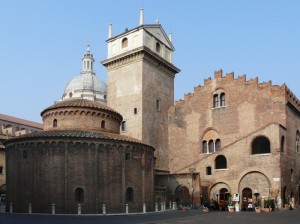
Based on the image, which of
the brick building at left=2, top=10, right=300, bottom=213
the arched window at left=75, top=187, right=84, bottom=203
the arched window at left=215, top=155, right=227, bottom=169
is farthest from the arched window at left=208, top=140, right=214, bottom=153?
the arched window at left=75, top=187, right=84, bottom=203

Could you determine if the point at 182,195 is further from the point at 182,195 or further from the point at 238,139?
the point at 238,139

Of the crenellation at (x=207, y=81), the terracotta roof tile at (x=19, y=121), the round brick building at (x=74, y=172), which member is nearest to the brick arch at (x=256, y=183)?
the round brick building at (x=74, y=172)

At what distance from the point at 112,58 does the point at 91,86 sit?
29.8 m

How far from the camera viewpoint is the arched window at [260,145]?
39603mm

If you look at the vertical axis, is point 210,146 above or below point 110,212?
above

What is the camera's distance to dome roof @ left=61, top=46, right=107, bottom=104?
7469cm

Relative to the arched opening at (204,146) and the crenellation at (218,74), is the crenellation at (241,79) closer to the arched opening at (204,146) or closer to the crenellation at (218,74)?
the crenellation at (218,74)

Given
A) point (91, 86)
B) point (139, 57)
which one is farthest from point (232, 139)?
point (91, 86)

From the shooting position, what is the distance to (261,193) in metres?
38.2

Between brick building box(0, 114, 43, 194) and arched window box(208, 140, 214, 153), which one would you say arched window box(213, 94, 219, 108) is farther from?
brick building box(0, 114, 43, 194)

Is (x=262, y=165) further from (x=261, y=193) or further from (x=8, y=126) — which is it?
(x=8, y=126)

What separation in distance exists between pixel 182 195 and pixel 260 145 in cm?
955

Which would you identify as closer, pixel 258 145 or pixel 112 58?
pixel 258 145

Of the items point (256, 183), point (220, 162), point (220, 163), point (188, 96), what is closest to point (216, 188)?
point (220, 163)
